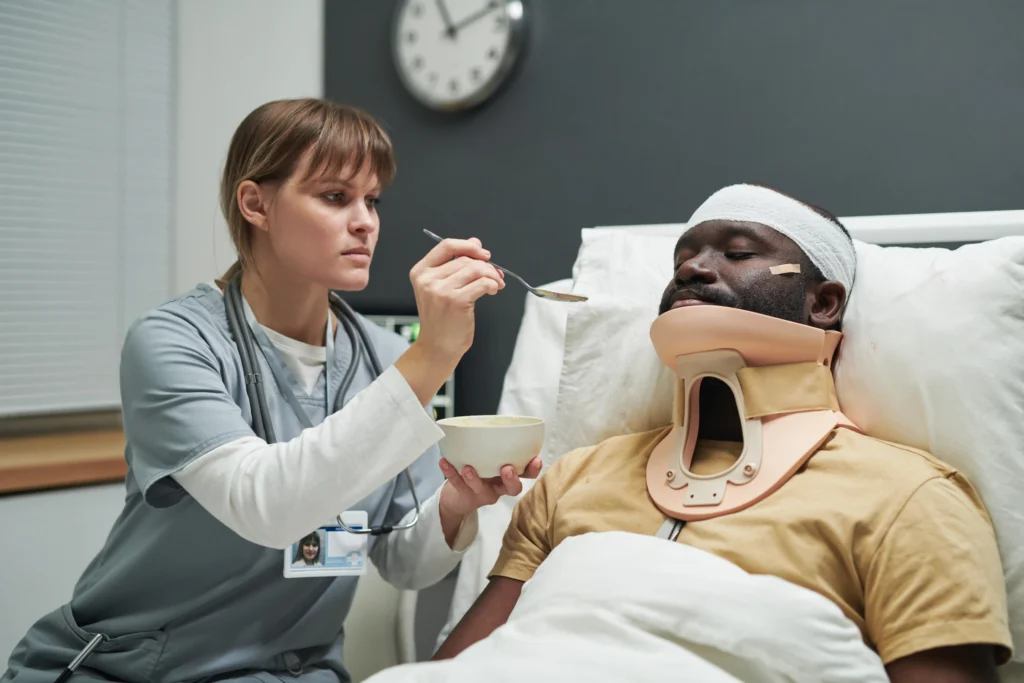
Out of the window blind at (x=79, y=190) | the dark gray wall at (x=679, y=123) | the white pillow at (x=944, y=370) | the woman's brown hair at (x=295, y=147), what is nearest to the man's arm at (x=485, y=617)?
the white pillow at (x=944, y=370)

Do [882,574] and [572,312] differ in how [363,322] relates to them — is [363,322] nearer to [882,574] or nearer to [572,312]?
[572,312]

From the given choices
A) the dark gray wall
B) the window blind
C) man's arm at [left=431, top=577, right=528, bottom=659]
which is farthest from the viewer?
the window blind

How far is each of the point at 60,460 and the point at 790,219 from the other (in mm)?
1930

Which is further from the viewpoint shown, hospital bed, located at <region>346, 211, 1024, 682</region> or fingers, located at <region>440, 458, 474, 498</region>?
hospital bed, located at <region>346, 211, 1024, 682</region>

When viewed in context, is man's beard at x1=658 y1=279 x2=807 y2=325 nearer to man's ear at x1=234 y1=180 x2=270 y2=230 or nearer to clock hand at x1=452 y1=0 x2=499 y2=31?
man's ear at x1=234 y1=180 x2=270 y2=230

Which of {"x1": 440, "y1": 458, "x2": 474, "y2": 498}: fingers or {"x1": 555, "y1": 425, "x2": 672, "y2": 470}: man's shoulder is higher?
{"x1": 555, "y1": 425, "x2": 672, "y2": 470}: man's shoulder

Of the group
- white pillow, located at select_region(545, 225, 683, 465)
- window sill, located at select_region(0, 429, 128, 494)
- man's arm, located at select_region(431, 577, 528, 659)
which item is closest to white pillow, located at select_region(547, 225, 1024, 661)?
white pillow, located at select_region(545, 225, 683, 465)

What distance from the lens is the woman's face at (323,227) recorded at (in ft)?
4.52

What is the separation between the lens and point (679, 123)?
2031mm

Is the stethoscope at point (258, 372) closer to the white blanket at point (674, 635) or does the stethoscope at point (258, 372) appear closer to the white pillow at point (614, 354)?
the white pillow at point (614, 354)

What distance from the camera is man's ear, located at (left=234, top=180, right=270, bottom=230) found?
4.66 feet

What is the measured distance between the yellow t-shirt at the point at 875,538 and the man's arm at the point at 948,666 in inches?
0.7

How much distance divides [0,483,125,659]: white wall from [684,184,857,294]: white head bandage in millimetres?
1820

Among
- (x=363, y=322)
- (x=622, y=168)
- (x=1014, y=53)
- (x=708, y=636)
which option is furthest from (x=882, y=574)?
(x=622, y=168)
